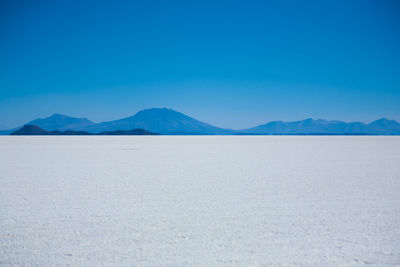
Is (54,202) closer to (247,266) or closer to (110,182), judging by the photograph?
(110,182)

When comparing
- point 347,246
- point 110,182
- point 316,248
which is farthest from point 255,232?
point 110,182

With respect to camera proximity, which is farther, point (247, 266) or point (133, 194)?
point (133, 194)

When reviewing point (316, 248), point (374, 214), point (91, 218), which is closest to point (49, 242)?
point (91, 218)

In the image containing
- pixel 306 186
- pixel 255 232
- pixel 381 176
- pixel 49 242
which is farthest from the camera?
pixel 381 176

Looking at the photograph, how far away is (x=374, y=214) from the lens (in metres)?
3.57

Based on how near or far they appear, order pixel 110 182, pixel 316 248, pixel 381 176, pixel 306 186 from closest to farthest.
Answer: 1. pixel 316 248
2. pixel 306 186
3. pixel 110 182
4. pixel 381 176

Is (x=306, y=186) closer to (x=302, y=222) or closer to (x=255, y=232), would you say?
(x=302, y=222)

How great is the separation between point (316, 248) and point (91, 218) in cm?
247

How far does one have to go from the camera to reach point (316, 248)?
8.38 ft

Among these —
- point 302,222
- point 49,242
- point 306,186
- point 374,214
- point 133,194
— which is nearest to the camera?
point 49,242

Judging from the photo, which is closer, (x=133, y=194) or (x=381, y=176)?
(x=133, y=194)

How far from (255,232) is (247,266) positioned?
73 cm

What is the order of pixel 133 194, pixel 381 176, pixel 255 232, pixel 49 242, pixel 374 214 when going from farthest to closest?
pixel 381 176 → pixel 133 194 → pixel 374 214 → pixel 255 232 → pixel 49 242

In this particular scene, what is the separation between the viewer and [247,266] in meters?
2.24
